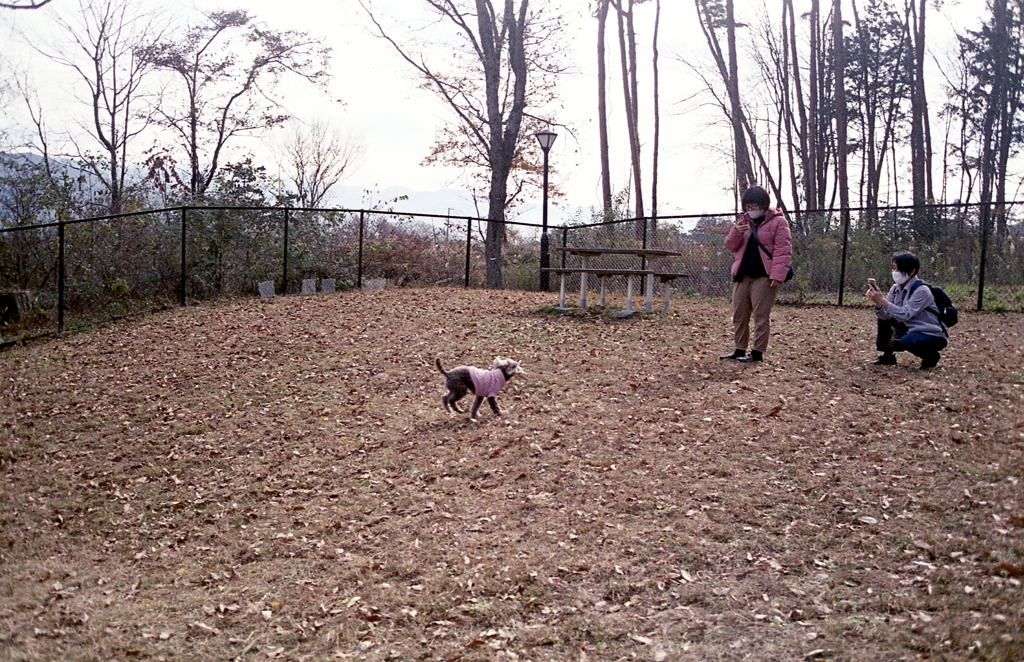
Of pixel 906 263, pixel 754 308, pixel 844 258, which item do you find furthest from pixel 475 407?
pixel 844 258

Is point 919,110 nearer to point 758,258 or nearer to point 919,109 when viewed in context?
point 919,109

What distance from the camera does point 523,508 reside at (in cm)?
502

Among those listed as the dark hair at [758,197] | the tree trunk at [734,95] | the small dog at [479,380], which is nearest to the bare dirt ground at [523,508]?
the small dog at [479,380]

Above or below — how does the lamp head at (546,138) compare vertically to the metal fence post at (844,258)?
above

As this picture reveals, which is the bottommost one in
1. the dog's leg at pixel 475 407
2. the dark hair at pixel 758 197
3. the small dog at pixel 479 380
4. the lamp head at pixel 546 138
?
the dog's leg at pixel 475 407

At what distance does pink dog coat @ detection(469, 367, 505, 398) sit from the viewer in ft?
21.7

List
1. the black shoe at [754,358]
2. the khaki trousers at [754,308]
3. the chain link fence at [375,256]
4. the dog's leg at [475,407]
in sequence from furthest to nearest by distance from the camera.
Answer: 1. the chain link fence at [375,256]
2. the black shoe at [754,358]
3. the khaki trousers at [754,308]
4. the dog's leg at [475,407]

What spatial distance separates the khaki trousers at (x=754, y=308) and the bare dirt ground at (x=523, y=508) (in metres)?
0.33

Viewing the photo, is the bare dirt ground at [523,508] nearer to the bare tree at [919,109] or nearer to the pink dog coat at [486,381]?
the pink dog coat at [486,381]

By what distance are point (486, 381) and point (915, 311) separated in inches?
168

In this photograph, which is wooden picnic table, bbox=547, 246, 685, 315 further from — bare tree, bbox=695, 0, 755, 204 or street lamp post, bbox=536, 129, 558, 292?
bare tree, bbox=695, 0, 755, 204

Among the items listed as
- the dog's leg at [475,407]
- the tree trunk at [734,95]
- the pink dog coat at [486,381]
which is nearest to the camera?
the pink dog coat at [486,381]

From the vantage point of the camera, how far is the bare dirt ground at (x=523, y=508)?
3.64 m

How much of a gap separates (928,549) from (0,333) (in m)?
12.3
